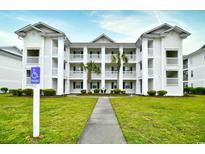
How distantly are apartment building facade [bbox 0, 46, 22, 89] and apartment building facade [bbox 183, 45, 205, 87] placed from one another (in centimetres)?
3725

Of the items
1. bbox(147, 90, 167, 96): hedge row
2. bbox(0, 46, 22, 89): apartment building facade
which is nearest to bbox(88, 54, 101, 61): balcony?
bbox(147, 90, 167, 96): hedge row

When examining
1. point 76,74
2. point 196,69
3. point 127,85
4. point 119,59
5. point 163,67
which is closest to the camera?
point 163,67

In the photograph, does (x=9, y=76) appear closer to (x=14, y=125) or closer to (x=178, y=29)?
A: (x=14, y=125)

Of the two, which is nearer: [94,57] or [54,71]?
[54,71]

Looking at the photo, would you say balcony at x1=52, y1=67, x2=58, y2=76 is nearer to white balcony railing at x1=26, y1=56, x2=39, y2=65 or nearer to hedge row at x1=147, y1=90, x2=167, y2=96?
white balcony railing at x1=26, y1=56, x2=39, y2=65

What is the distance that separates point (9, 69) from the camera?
29766mm

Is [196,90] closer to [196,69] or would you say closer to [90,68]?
[196,69]

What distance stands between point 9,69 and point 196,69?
37977 millimetres

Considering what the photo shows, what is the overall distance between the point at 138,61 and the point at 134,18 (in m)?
13.6

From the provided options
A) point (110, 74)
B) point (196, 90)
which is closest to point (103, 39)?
point (110, 74)

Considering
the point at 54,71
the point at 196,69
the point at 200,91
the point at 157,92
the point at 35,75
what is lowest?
the point at 200,91

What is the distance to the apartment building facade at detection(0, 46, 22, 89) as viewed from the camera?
2808 centimetres
